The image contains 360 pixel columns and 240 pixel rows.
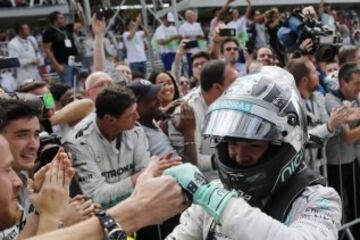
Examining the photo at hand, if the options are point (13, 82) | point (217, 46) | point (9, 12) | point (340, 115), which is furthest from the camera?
point (9, 12)

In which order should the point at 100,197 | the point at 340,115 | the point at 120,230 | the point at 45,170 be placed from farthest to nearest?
the point at 340,115 → the point at 100,197 → the point at 45,170 → the point at 120,230

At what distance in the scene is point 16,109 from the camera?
283 centimetres

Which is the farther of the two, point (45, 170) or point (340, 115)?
point (340, 115)

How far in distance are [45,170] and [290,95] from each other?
3.34 feet

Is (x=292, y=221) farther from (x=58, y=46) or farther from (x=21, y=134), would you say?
(x=58, y=46)

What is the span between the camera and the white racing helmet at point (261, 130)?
211cm

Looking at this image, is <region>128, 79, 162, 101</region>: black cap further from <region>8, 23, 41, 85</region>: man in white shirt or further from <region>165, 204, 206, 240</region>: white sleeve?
<region>8, 23, 41, 85</region>: man in white shirt

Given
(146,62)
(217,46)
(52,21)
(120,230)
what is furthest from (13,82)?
(120,230)

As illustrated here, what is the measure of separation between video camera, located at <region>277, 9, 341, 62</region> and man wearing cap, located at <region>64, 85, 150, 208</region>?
3215 millimetres

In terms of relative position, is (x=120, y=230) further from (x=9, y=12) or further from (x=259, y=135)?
(x=9, y=12)

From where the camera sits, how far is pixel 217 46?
22.0ft

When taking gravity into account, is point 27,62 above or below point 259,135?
below

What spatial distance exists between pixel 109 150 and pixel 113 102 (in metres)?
0.30

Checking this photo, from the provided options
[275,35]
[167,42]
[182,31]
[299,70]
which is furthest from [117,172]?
[182,31]
